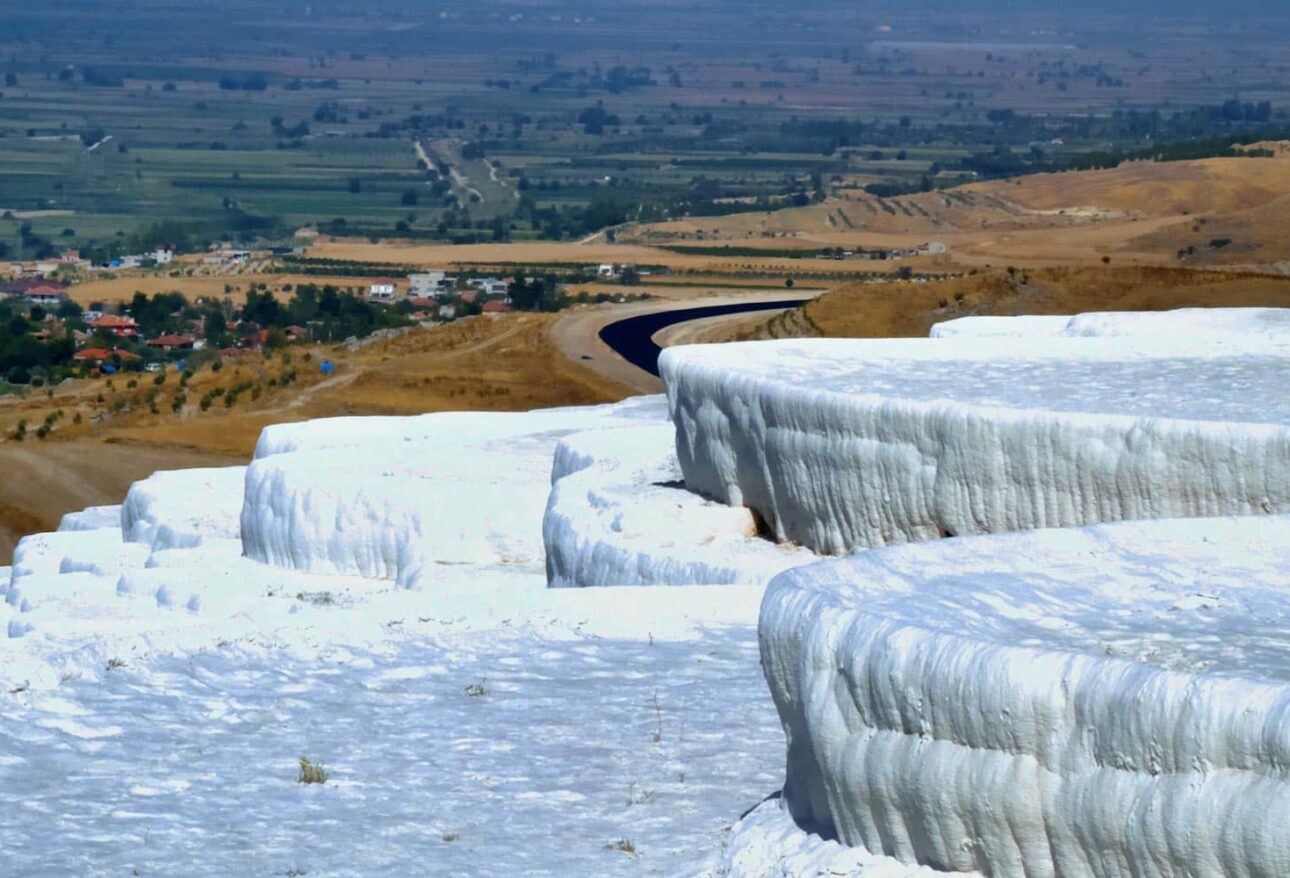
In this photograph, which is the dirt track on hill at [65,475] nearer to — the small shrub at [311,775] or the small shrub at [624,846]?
the small shrub at [311,775]

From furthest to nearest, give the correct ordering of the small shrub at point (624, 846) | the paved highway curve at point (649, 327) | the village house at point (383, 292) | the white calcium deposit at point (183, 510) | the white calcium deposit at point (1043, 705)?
the village house at point (383, 292)
the paved highway curve at point (649, 327)
the white calcium deposit at point (183, 510)
the small shrub at point (624, 846)
the white calcium deposit at point (1043, 705)

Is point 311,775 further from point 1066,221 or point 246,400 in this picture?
point 1066,221

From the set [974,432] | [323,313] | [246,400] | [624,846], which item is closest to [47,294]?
[323,313]

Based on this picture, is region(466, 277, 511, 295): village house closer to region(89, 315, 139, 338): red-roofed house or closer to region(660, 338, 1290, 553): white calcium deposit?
region(89, 315, 139, 338): red-roofed house

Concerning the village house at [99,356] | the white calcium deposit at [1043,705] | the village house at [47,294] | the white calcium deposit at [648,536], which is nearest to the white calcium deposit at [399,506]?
the white calcium deposit at [648,536]

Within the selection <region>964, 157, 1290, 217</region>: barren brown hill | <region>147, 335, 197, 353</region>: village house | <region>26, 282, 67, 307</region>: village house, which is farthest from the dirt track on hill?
<region>964, 157, 1290, 217</region>: barren brown hill

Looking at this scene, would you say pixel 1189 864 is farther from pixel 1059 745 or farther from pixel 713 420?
pixel 713 420
